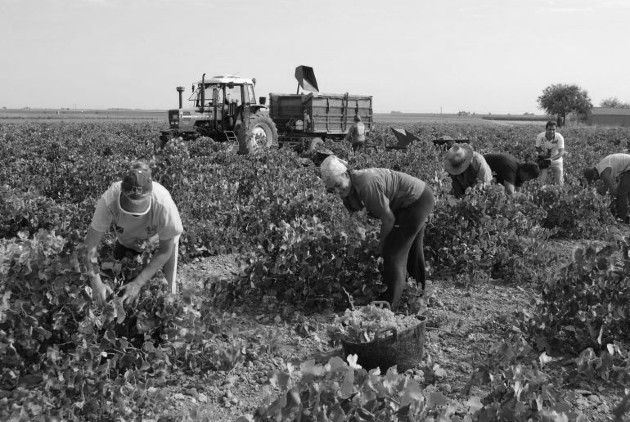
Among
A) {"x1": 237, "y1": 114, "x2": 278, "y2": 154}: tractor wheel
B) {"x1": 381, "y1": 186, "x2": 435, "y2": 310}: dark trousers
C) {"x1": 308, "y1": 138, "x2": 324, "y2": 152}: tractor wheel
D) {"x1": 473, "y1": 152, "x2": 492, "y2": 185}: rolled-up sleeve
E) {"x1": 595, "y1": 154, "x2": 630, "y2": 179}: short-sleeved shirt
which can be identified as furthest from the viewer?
{"x1": 308, "y1": 138, "x2": 324, "y2": 152}: tractor wheel

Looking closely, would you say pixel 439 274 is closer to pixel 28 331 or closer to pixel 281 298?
pixel 281 298

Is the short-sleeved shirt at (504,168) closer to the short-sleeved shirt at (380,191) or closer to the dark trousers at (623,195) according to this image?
the dark trousers at (623,195)

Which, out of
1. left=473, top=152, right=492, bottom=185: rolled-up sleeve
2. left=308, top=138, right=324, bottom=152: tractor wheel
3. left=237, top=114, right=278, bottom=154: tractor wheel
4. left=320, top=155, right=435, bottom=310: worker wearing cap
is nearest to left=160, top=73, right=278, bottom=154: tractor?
left=237, top=114, right=278, bottom=154: tractor wheel

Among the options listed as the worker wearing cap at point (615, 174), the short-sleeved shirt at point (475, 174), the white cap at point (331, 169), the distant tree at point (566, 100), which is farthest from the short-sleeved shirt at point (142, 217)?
the distant tree at point (566, 100)

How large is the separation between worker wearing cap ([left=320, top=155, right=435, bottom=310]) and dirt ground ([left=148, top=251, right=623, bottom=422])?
21.2 inches

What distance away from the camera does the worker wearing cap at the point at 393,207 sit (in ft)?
14.3

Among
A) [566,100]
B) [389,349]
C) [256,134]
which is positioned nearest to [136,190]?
[389,349]

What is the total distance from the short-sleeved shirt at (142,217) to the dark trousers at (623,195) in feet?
21.0

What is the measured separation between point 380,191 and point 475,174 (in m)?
2.59

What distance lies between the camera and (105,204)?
355cm

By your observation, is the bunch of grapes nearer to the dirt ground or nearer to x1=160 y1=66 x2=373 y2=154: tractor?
the dirt ground

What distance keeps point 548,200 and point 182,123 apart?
9845 millimetres

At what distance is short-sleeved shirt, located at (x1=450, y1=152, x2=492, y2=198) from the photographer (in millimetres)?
6566

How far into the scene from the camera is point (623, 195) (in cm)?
826
